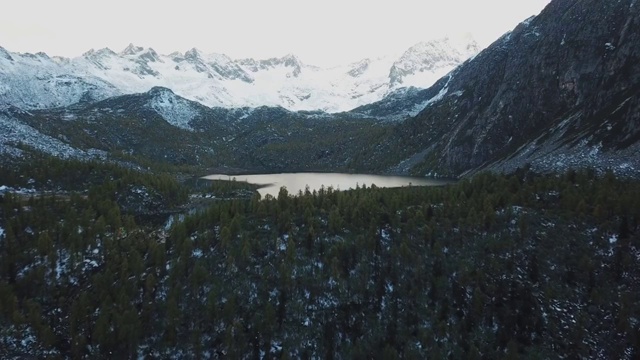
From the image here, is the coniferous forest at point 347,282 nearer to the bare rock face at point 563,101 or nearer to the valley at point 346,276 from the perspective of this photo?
the valley at point 346,276

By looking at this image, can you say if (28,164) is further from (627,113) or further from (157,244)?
(627,113)

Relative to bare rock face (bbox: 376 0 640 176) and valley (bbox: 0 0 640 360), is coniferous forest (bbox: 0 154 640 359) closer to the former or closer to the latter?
valley (bbox: 0 0 640 360)

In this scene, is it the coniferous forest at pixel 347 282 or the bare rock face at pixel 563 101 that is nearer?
the coniferous forest at pixel 347 282

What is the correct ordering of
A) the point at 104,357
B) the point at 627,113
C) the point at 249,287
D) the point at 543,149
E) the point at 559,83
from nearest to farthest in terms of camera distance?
the point at 104,357 → the point at 249,287 → the point at 627,113 → the point at 543,149 → the point at 559,83

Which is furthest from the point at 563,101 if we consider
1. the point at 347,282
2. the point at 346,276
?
the point at 347,282

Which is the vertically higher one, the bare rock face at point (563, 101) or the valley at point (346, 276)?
the bare rock face at point (563, 101)

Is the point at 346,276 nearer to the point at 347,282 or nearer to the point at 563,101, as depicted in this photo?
the point at 347,282

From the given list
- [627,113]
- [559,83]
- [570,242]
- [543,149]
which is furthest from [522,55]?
[570,242]

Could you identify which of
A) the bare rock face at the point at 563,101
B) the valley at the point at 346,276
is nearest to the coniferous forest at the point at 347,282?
the valley at the point at 346,276
